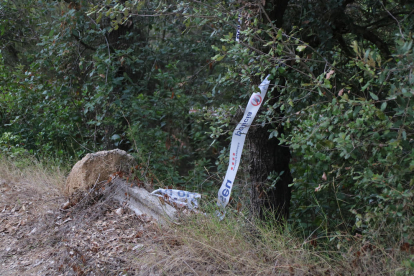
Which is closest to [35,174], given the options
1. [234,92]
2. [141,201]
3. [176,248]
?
[141,201]

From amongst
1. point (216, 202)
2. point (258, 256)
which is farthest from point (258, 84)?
point (258, 256)

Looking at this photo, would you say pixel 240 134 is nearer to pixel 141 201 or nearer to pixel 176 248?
pixel 176 248

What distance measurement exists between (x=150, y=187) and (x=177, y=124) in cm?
251

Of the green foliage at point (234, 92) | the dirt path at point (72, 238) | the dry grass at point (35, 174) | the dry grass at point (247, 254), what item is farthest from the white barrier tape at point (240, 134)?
the dry grass at point (35, 174)

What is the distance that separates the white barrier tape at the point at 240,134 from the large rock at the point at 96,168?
71.6 inches

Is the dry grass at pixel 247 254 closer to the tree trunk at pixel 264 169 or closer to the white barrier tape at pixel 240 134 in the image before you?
the white barrier tape at pixel 240 134

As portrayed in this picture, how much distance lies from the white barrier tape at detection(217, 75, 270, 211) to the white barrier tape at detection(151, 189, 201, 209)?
35 cm

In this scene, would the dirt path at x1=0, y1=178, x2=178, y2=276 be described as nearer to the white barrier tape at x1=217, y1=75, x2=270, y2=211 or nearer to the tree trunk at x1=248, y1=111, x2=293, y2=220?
the white barrier tape at x1=217, y1=75, x2=270, y2=211

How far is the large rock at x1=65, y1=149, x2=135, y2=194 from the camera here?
17.2ft

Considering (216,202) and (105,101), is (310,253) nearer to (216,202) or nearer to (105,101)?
(216,202)

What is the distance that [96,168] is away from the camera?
17.3 ft

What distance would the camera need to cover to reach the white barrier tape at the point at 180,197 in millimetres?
4309

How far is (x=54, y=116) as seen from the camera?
27.1 feet

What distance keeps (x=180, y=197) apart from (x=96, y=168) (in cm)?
144
